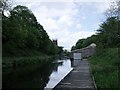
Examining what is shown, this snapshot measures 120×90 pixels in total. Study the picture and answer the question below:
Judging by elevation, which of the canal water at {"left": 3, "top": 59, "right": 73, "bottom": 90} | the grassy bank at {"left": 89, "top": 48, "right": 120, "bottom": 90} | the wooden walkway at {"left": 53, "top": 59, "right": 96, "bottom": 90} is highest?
the grassy bank at {"left": 89, "top": 48, "right": 120, "bottom": 90}

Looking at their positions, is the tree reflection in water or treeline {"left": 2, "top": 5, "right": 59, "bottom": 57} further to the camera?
treeline {"left": 2, "top": 5, "right": 59, "bottom": 57}

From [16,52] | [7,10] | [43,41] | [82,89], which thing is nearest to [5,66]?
[7,10]

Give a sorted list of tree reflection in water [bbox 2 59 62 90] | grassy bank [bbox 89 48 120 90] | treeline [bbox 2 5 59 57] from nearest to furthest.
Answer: grassy bank [bbox 89 48 120 90] → tree reflection in water [bbox 2 59 62 90] → treeline [bbox 2 5 59 57]

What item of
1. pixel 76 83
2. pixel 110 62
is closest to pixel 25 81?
pixel 76 83

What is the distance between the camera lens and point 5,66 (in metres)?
52.0

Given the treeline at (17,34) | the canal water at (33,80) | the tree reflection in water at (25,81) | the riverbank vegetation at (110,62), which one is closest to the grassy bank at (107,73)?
the riverbank vegetation at (110,62)

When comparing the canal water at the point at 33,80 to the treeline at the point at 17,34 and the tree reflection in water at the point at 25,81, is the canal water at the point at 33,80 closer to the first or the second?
the tree reflection in water at the point at 25,81

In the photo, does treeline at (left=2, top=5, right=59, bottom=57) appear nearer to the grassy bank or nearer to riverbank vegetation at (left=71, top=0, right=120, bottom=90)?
riverbank vegetation at (left=71, top=0, right=120, bottom=90)

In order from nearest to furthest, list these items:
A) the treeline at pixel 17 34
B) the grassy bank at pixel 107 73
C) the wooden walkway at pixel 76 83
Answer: the grassy bank at pixel 107 73
the wooden walkway at pixel 76 83
the treeline at pixel 17 34

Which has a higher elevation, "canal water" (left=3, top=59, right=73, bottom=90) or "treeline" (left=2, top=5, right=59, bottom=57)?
"treeline" (left=2, top=5, right=59, bottom=57)

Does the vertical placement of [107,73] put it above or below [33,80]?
above

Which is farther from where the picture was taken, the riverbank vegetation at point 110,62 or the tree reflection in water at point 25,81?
the tree reflection in water at point 25,81

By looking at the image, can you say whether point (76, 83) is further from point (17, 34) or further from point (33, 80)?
point (17, 34)

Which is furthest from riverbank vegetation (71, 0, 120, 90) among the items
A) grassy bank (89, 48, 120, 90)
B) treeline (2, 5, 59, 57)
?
treeline (2, 5, 59, 57)
